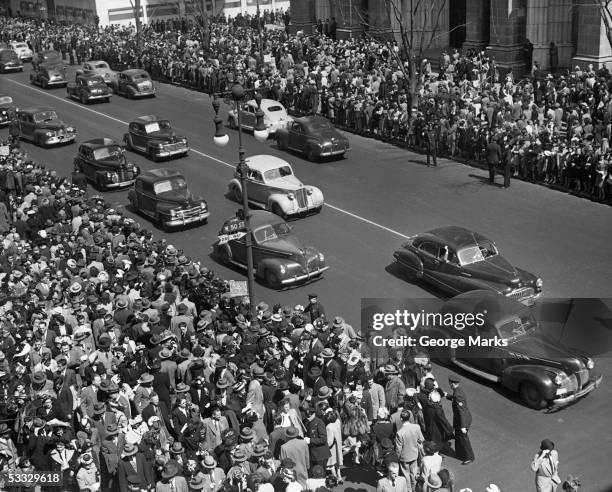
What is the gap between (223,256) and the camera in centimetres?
2675

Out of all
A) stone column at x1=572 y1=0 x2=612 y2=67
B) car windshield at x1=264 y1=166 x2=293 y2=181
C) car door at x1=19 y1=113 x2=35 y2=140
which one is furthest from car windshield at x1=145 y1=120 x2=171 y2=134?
stone column at x1=572 y1=0 x2=612 y2=67

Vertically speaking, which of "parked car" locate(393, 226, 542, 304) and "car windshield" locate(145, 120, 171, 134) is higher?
"car windshield" locate(145, 120, 171, 134)

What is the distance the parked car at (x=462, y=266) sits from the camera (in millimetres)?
21953

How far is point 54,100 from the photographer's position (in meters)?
49.3

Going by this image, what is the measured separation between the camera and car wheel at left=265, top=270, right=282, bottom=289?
2458 cm

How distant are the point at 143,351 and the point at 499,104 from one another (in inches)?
812

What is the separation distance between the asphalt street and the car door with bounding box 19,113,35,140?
21.4 inches

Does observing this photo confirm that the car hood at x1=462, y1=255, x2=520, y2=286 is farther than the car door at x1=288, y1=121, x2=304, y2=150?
No

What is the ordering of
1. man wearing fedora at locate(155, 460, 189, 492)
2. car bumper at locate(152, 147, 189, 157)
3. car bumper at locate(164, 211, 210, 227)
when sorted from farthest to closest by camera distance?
car bumper at locate(152, 147, 189, 157), car bumper at locate(164, 211, 210, 227), man wearing fedora at locate(155, 460, 189, 492)

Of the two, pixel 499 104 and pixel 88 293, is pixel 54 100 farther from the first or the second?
pixel 88 293

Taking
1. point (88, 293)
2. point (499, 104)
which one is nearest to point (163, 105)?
point (499, 104)

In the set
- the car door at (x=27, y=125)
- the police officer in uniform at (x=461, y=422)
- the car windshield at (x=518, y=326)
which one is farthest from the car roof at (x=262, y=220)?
the car door at (x=27, y=125)

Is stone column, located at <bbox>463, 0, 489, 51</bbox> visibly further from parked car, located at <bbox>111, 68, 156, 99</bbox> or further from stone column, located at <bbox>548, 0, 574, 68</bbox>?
parked car, located at <bbox>111, 68, 156, 99</bbox>

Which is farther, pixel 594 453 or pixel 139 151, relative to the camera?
pixel 139 151
